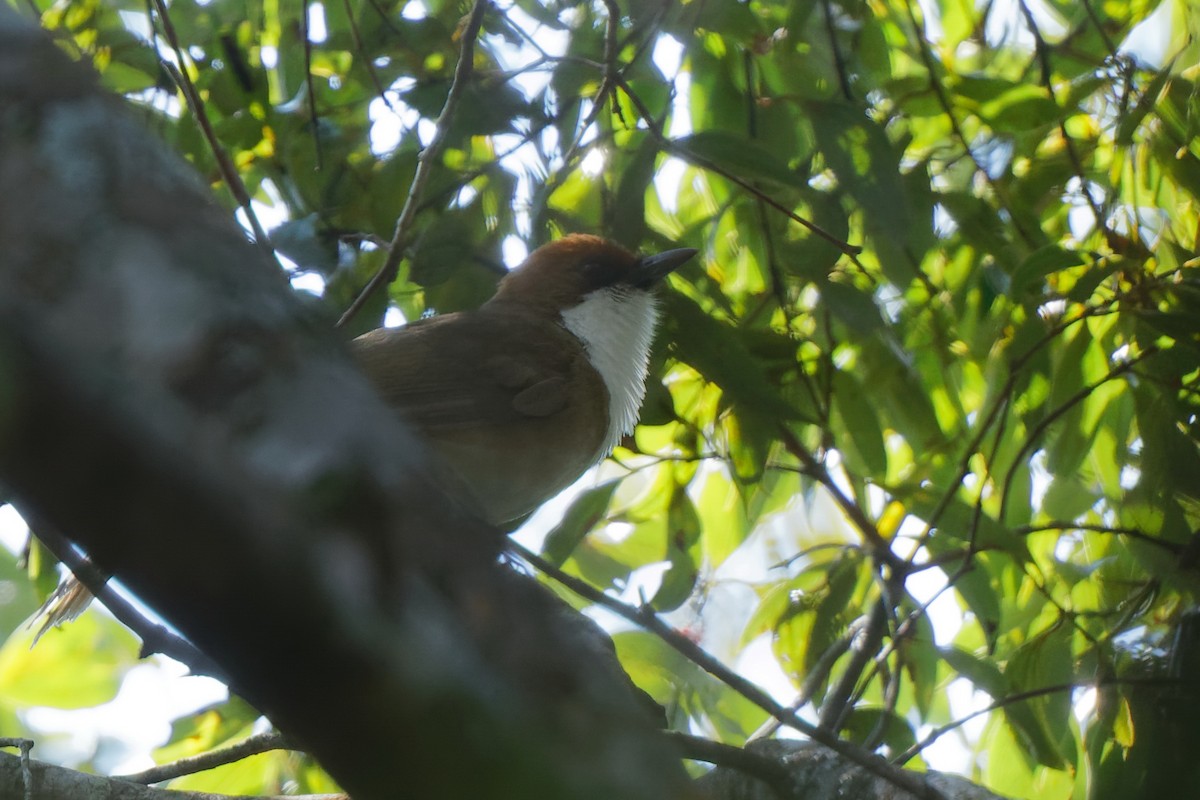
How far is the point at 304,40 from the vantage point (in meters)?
2.60

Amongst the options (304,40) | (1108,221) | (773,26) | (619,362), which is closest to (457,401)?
(619,362)

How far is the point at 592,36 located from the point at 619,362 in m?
0.90

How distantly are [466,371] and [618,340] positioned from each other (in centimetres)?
57

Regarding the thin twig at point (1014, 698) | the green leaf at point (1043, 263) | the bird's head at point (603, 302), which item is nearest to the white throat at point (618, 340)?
the bird's head at point (603, 302)

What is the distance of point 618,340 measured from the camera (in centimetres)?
339

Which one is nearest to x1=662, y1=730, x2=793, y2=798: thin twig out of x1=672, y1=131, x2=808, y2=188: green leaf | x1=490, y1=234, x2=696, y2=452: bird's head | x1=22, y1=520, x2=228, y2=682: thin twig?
x1=22, y1=520, x2=228, y2=682: thin twig

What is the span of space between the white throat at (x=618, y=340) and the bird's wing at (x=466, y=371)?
0.47 ft

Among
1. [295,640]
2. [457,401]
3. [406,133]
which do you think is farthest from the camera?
[457,401]

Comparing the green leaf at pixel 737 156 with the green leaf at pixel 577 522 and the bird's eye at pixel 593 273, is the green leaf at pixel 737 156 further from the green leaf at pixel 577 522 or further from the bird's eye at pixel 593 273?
the bird's eye at pixel 593 273

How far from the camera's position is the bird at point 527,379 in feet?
9.44

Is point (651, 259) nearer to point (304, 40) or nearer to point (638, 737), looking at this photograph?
point (304, 40)

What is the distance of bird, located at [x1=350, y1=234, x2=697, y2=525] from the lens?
288cm

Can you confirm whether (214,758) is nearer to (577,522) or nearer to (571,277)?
(577,522)

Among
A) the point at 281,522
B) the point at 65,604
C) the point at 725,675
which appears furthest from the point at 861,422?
the point at 281,522
